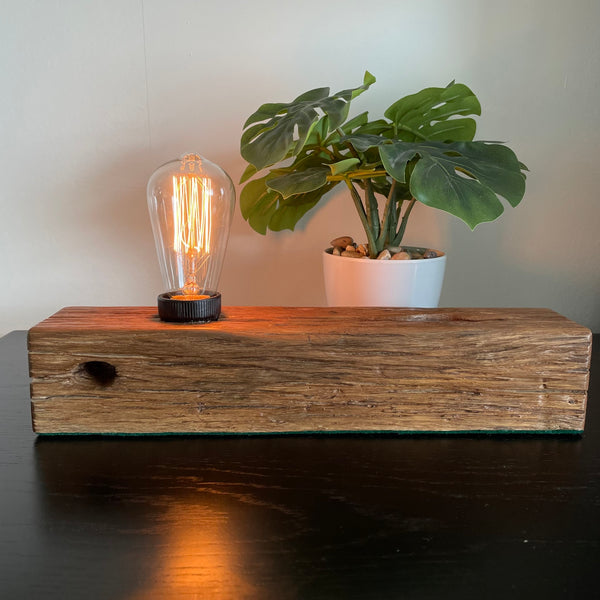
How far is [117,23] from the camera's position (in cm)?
108

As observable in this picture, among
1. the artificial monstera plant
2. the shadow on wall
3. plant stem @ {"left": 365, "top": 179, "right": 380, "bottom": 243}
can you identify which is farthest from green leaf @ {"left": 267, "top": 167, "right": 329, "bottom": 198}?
the shadow on wall

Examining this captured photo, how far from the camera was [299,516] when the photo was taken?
21.2 inches

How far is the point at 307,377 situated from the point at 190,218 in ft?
0.92

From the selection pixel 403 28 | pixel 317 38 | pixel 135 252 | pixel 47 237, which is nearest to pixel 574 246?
pixel 403 28

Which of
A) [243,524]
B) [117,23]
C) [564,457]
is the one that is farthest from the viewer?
[117,23]

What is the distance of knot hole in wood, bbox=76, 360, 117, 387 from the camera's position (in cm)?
71

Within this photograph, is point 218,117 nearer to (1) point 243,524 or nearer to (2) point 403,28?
(2) point 403,28

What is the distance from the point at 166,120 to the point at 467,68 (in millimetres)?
563

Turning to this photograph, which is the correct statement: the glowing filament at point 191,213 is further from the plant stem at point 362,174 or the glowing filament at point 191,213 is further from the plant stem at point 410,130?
the plant stem at point 410,130

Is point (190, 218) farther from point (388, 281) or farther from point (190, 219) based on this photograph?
point (388, 281)

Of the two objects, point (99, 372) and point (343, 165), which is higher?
point (343, 165)

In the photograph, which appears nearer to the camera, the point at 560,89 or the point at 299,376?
the point at 299,376

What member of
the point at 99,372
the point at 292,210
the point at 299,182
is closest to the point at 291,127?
the point at 299,182

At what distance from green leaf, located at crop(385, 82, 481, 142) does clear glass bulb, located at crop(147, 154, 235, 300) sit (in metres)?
0.33
